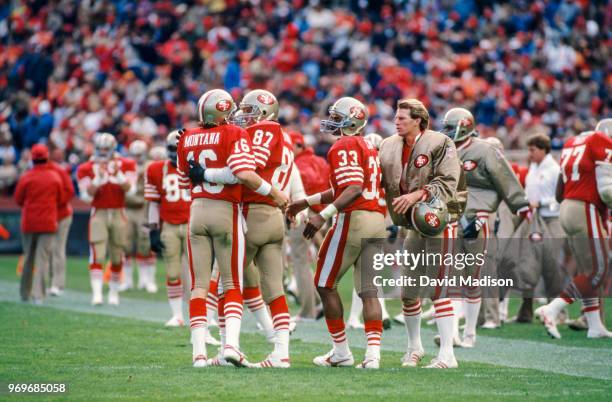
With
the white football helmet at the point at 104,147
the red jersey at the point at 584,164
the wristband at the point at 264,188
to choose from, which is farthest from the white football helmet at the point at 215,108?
the white football helmet at the point at 104,147

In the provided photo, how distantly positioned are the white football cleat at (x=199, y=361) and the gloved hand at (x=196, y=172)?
141cm

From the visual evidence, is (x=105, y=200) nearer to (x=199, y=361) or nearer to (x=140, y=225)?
(x=140, y=225)

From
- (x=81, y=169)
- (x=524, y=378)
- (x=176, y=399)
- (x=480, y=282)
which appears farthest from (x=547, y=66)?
(x=176, y=399)

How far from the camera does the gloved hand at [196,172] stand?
8961 millimetres

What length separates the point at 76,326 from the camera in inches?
502

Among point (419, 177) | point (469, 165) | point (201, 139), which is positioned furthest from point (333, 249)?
point (469, 165)

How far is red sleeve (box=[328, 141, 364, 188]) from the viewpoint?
29.2ft

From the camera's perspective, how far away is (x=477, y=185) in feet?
37.7

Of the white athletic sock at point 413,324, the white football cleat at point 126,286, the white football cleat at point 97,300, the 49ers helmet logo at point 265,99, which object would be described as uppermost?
the 49ers helmet logo at point 265,99

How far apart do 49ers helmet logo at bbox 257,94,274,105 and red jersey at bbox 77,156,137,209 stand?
258 inches

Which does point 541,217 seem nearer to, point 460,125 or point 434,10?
point 460,125

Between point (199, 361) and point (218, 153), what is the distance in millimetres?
1688

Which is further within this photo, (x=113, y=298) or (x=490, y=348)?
(x=113, y=298)

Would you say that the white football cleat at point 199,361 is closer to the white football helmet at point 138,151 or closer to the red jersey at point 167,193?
the red jersey at point 167,193
